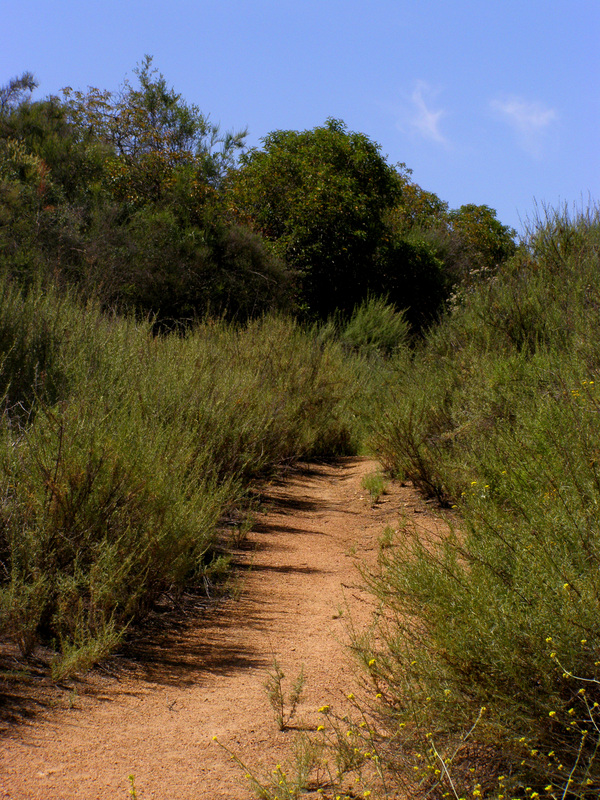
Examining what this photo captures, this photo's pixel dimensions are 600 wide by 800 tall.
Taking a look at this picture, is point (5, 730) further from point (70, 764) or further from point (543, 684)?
point (543, 684)

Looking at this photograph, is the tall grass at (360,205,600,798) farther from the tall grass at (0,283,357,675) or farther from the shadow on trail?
the tall grass at (0,283,357,675)

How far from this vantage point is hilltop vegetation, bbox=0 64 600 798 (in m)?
2.49

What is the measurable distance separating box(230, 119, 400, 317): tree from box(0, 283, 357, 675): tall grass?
10403 millimetres

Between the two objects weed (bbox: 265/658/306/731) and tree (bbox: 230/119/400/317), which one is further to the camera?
tree (bbox: 230/119/400/317)

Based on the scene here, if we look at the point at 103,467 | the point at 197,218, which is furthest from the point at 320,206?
the point at 103,467

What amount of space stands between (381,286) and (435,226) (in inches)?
269

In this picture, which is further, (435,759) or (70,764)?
(70,764)

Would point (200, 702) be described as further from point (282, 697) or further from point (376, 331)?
point (376, 331)

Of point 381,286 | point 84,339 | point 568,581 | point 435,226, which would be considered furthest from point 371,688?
point 435,226

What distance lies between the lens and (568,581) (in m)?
2.55

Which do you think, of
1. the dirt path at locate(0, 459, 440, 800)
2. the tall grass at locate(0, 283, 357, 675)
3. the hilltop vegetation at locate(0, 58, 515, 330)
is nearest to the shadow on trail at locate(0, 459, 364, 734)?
the dirt path at locate(0, 459, 440, 800)

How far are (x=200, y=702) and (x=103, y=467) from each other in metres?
1.47

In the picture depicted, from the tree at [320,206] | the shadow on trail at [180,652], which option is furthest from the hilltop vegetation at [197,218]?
the shadow on trail at [180,652]

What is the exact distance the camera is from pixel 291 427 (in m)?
9.30
